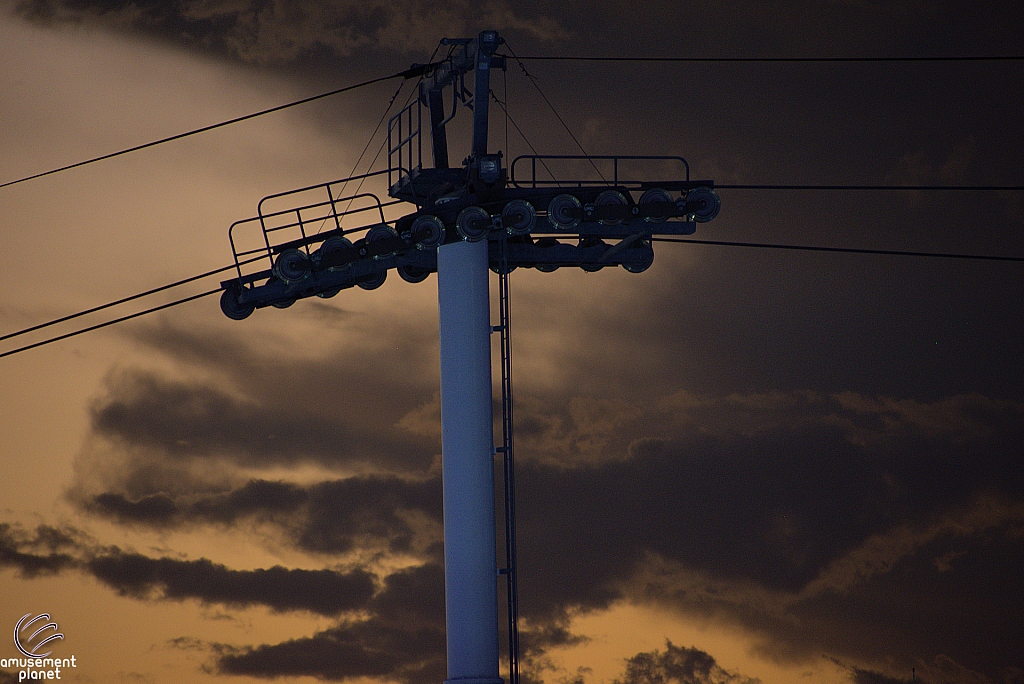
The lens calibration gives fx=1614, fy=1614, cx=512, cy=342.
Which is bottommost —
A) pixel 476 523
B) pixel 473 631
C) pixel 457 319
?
pixel 473 631

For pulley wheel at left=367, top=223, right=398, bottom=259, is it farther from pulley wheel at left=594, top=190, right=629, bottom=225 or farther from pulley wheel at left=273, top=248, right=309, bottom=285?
pulley wheel at left=594, top=190, right=629, bottom=225

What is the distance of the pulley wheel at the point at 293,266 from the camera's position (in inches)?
1604

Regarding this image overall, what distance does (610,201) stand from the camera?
39469 millimetres

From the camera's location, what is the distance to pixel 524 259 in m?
41.8

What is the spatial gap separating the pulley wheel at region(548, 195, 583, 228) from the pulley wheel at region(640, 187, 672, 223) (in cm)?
163

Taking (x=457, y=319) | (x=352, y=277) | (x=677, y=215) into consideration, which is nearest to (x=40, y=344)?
(x=352, y=277)

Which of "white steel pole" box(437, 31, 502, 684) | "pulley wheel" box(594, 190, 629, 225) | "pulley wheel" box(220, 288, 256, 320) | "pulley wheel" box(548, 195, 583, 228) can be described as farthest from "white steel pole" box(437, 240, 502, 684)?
"pulley wheel" box(220, 288, 256, 320)

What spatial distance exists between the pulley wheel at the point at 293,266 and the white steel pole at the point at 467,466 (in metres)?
3.41

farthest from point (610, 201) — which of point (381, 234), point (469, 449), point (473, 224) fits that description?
point (469, 449)

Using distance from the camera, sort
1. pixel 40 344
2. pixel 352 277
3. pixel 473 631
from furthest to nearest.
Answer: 1. pixel 40 344
2. pixel 352 277
3. pixel 473 631

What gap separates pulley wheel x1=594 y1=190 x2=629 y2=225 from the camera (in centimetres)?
3944

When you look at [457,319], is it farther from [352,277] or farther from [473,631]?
[473,631]

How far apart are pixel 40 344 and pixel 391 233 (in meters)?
11.1

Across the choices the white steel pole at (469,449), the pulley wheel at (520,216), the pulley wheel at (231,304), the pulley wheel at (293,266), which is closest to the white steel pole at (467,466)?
the white steel pole at (469,449)
